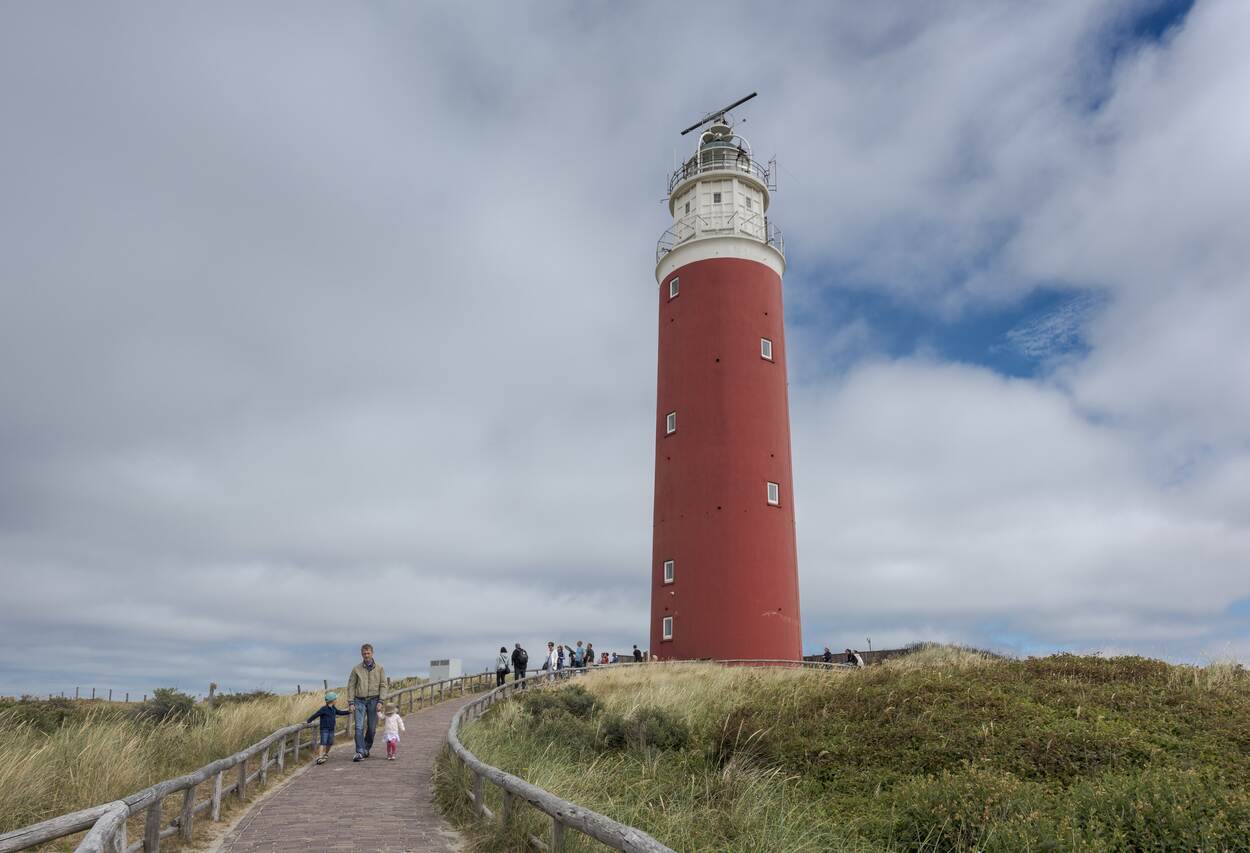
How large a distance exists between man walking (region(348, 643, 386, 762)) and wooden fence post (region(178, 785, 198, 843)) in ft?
17.5

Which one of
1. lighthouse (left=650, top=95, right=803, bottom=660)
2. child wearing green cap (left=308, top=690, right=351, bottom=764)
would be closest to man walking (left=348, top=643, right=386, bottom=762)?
child wearing green cap (left=308, top=690, right=351, bottom=764)

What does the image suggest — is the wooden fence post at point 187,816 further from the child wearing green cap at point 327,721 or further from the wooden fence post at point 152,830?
the child wearing green cap at point 327,721

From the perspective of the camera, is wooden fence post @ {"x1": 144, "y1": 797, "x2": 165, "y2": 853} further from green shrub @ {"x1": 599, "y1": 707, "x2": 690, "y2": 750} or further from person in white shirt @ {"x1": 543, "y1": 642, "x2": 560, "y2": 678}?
person in white shirt @ {"x1": 543, "y1": 642, "x2": 560, "y2": 678}

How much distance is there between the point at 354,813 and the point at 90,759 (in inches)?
119

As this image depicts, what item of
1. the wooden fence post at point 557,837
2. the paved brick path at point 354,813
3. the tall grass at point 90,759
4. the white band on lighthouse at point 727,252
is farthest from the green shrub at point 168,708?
the white band on lighthouse at point 727,252

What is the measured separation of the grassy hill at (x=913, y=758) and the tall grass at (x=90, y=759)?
3655 millimetres

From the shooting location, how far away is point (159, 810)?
7891 millimetres

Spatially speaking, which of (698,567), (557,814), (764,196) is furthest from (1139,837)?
(764,196)

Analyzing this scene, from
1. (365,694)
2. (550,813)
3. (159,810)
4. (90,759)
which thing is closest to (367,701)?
(365,694)

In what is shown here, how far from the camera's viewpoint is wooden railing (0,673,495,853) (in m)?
5.44

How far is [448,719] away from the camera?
20.7 m

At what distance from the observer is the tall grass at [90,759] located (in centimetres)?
859

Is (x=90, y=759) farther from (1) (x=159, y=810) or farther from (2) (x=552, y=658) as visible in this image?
(2) (x=552, y=658)

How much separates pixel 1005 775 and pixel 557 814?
4837 millimetres
